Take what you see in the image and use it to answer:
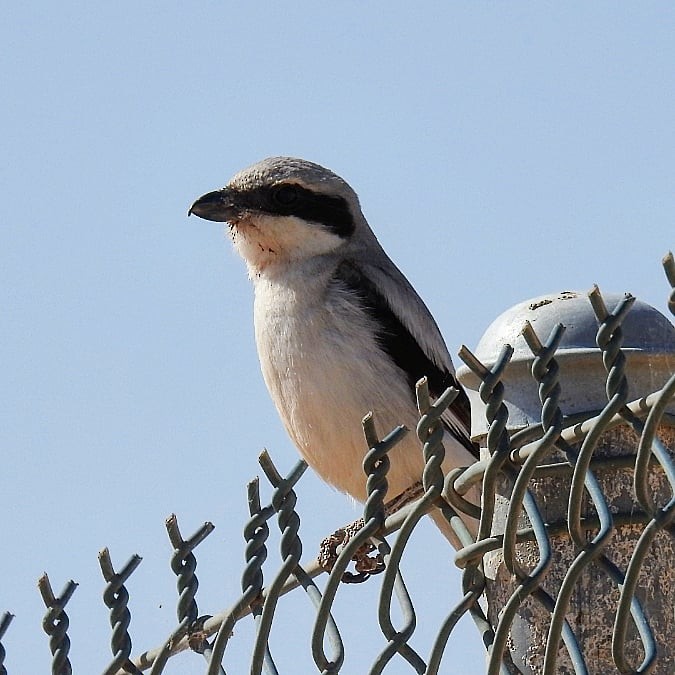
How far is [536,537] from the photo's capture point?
217cm

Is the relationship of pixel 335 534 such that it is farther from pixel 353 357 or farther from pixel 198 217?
pixel 198 217

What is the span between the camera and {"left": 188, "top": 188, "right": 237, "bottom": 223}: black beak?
22.7 feet

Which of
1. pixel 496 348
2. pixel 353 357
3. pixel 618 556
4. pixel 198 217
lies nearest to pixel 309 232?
pixel 198 217

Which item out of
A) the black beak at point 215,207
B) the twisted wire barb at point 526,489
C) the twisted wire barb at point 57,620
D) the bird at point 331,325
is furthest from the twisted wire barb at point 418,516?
the black beak at point 215,207

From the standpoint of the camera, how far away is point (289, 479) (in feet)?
8.91


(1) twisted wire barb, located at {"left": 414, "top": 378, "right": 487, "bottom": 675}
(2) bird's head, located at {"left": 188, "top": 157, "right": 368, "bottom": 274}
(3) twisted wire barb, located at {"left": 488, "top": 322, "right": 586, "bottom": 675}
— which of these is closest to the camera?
(3) twisted wire barb, located at {"left": 488, "top": 322, "right": 586, "bottom": 675}

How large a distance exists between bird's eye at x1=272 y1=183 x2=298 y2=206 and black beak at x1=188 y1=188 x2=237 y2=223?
0.24 metres

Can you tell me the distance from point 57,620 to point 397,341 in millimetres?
3458

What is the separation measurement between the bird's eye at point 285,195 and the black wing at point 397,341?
0.55 metres

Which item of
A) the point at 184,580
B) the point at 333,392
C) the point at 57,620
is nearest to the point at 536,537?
the point at 184,580

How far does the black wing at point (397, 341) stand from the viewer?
20.8 feet

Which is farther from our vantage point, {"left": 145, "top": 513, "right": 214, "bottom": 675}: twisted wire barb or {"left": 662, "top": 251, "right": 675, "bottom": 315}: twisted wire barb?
{"left": 145, "top": 513, "right": 214, "bottom": 675}: twisted wire barb

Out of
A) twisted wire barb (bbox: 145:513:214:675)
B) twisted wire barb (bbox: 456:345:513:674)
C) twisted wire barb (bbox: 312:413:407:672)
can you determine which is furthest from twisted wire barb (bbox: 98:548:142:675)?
twisted wire barb (bbox: 456:345:513:674)

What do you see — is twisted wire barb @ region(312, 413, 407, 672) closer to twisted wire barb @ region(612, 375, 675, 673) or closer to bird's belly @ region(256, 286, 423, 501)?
twisted wire barb @ region(612, 375, 675, 673)
